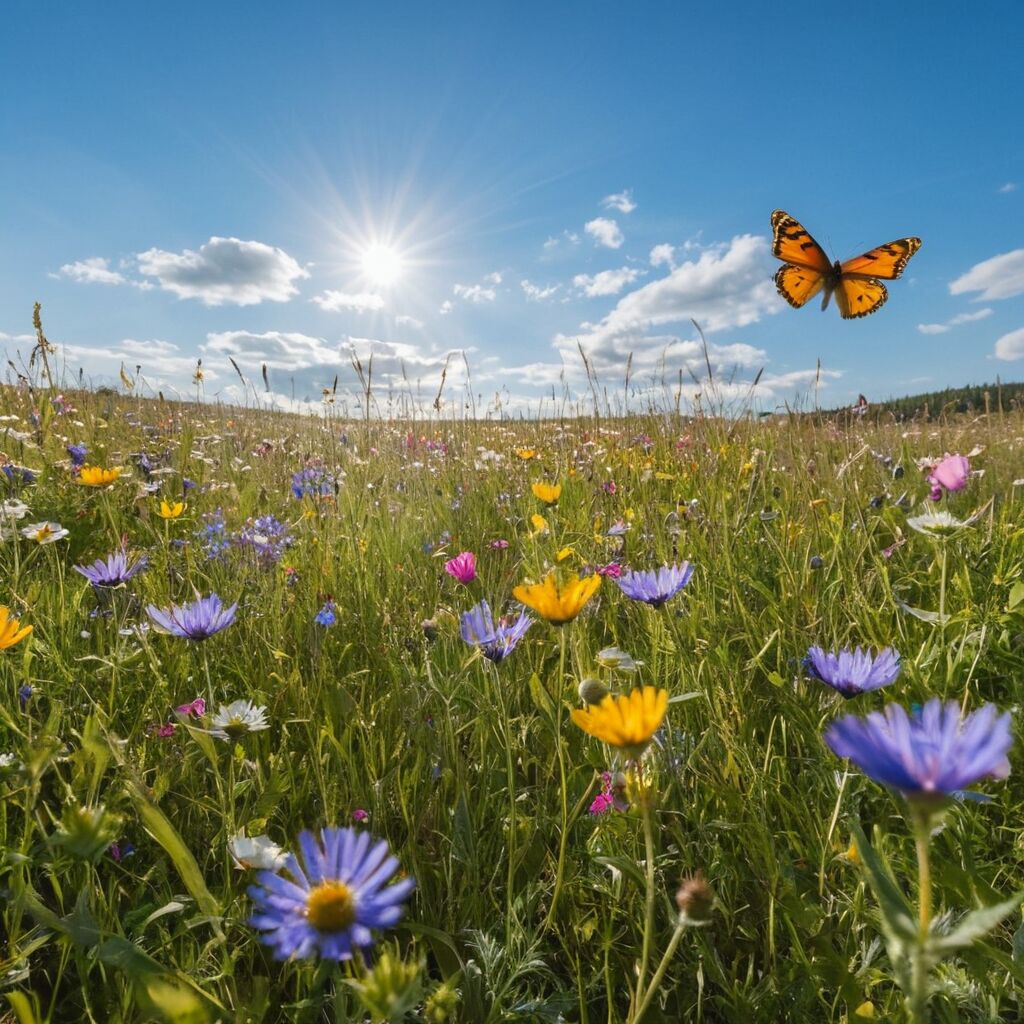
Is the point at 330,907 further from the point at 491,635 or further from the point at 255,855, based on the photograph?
the point at 491,635

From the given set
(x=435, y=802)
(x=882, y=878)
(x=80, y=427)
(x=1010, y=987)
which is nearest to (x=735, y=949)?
(x=1010, y=987)

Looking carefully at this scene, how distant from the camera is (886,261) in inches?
185

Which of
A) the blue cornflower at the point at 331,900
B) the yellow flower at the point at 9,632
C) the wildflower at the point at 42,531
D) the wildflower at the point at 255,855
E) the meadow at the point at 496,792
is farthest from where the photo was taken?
the wildflower at the point at 42,531

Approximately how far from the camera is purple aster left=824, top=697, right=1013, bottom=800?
435 millimetres

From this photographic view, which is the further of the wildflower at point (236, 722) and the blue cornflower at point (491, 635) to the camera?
the blue cornflower at point (491, 635)

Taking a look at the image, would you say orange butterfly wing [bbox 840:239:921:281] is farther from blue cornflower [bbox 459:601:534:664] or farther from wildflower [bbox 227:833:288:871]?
wildflower [bbox 227:833:288:871]

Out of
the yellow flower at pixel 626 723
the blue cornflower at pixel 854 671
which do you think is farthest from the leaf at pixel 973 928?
the blue cornflower at pixel 854 671

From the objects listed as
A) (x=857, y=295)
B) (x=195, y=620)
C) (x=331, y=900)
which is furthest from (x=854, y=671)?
(x=857, y=295)

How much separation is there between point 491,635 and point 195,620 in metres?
0.53

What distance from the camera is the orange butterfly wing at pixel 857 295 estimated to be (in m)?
4.84

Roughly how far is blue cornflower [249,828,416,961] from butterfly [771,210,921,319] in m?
4.82

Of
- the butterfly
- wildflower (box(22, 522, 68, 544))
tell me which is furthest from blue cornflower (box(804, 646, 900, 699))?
the butterfly

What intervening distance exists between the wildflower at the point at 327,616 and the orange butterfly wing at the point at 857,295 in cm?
468

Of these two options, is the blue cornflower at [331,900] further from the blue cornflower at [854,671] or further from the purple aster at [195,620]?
the blue cornflower at [854,671]
